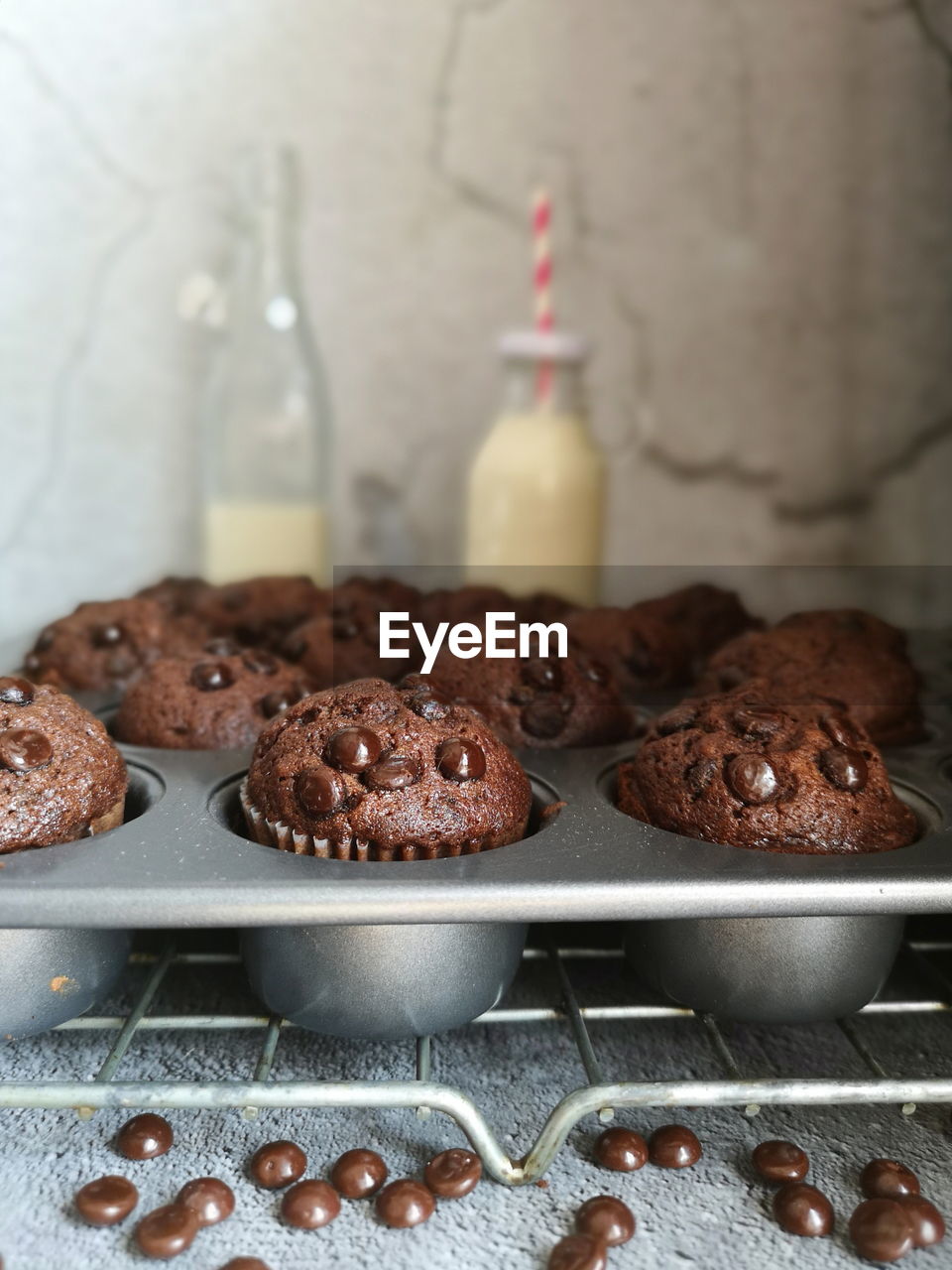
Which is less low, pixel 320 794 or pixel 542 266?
pixel 542 266

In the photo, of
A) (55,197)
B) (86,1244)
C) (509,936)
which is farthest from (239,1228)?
(55,197)

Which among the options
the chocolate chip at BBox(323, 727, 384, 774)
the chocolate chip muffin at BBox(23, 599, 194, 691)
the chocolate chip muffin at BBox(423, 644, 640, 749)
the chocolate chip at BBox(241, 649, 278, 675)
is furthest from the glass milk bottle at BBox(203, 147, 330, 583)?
the chocolate chip at BBox(323, 727, 384, 774)

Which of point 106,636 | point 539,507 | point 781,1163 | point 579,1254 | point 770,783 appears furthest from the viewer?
point 539,507

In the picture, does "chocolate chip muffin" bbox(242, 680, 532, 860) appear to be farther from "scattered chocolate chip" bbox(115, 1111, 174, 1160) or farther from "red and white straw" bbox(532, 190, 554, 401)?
"red and white straw" bbox(532, 190, 554, 401)

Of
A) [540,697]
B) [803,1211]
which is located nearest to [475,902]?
[803,1211]

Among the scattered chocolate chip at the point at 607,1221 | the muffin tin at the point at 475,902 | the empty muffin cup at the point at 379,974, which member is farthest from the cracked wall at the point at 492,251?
the scattered chocolate chip at the point at 607,1221

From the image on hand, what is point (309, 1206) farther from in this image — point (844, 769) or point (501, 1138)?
point (844, 769)

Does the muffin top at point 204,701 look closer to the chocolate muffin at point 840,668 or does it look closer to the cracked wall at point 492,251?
the cracked wall at point 492,251

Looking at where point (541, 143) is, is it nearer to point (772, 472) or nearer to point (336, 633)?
point (772, 472)
